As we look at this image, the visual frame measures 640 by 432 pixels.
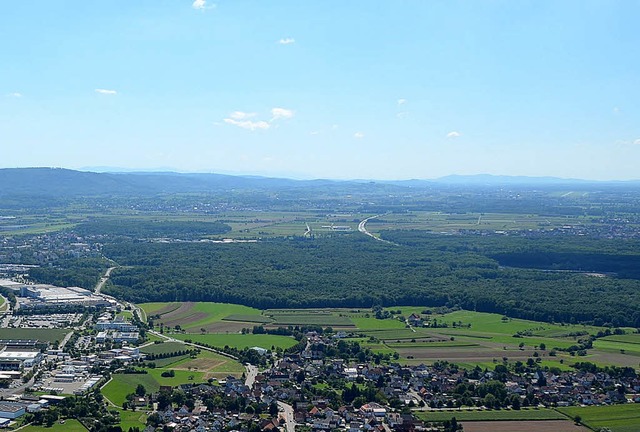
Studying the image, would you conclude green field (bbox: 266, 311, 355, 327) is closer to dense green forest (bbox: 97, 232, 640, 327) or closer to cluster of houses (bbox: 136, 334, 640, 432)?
dense green forest (bbox: 97, 232, 640, 327)

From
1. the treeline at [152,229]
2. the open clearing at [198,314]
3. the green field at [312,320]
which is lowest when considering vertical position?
the open clearing at [198,314]

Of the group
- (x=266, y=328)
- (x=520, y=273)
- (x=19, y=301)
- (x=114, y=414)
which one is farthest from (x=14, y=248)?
(x=114, y=414)

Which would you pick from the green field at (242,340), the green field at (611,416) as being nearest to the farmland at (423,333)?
the green field at (242,340)

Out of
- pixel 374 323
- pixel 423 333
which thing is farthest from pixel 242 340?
pixel 423 333

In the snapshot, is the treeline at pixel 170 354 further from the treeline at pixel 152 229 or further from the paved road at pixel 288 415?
the treeline at pixel 152 229

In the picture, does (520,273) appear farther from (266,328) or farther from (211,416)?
(211,416)
